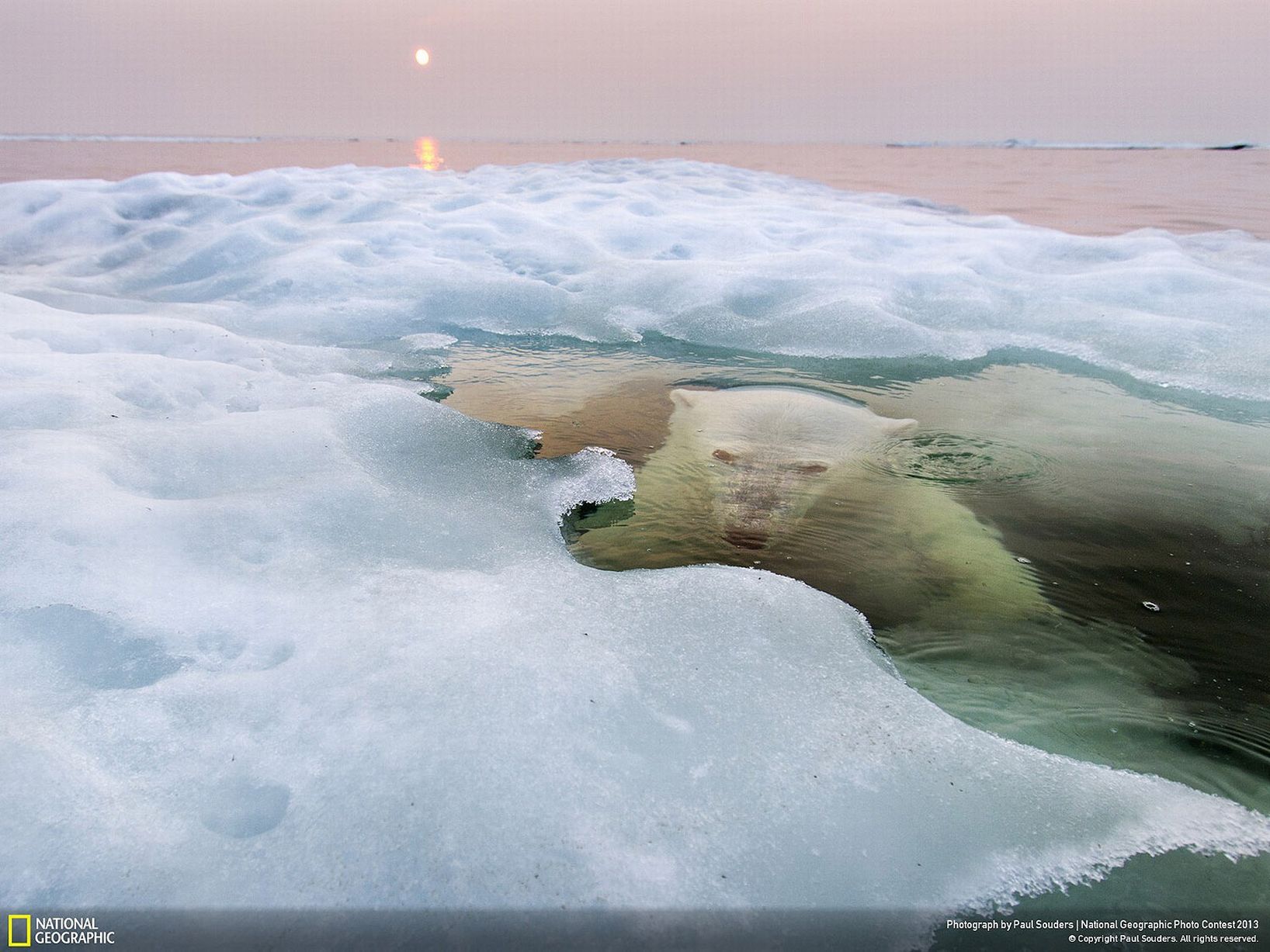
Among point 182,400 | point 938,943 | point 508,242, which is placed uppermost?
point 508,242

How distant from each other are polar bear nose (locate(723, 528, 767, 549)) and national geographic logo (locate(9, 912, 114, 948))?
2.32 meters

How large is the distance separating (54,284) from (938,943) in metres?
8.45

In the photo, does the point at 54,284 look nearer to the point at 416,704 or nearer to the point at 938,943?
the point at 416,704

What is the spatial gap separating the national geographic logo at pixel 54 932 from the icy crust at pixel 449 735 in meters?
0.04

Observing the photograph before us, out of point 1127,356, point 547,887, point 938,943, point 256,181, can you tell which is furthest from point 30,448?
point 256,181

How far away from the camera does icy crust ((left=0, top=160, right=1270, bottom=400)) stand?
586cm

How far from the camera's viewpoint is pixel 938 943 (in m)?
1.51

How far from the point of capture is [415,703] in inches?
76.8

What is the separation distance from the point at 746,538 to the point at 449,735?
1.67 meters

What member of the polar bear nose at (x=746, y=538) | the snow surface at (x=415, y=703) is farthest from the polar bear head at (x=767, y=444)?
the snow surface at (x=415, y=703)

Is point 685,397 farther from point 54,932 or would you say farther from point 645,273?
point 54,932

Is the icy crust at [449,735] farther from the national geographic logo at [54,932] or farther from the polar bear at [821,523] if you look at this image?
the polar bear at [821,523]

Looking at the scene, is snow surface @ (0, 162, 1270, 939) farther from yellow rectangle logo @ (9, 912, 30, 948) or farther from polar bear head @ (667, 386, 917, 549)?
polar bear head @ (667, 386, 917, 549)

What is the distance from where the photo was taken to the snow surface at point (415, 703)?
1586 mm
